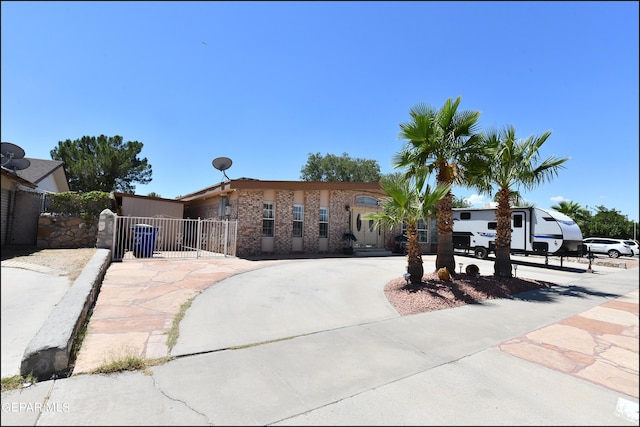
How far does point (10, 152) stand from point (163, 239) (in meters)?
6.99

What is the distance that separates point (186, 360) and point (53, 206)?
11896 mm

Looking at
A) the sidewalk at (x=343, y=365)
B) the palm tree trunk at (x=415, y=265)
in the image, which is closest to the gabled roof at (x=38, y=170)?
the sidewalk at (x=343, y=365)

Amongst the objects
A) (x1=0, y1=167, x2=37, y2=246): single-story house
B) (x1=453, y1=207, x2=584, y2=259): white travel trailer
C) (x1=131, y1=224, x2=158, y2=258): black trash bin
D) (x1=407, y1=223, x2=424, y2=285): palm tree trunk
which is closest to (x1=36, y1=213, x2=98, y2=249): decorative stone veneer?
(x1=0, y1=167, x2=37, y2=246): single-story house

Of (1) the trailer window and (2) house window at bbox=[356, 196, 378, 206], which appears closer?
(1) the trailer window

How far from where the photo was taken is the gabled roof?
642 inches

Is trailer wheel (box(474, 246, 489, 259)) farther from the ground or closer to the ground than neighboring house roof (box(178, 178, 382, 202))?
closer to the ground

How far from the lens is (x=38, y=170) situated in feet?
59.0

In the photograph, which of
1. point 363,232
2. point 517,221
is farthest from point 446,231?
point 517,221

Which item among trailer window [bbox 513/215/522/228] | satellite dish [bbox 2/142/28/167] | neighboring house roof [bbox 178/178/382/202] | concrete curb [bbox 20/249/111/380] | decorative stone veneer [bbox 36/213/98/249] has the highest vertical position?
satellite dish [bbox 2/142/28/167]

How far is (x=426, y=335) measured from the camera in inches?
204

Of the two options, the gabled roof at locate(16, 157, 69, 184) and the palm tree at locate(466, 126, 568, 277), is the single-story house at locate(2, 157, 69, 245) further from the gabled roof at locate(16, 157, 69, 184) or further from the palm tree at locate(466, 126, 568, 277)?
the palm tree at locate(466, 126, 568, 277)

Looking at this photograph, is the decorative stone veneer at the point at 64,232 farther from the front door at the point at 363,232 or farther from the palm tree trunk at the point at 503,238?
the palm tree trunk at the point at 503,238

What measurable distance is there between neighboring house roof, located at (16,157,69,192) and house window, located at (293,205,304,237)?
1330cm

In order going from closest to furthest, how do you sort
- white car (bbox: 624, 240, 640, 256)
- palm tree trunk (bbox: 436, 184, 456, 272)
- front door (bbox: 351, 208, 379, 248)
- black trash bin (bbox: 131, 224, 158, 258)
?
palm tree trunk (bbox: 436, 184, 456, 272) < black trash bin (bbox: 131, 224, 158, 258) < front door (bbox: 351, 208, 379, 248) < white car (bbox: 624, 240, 640, 256)
